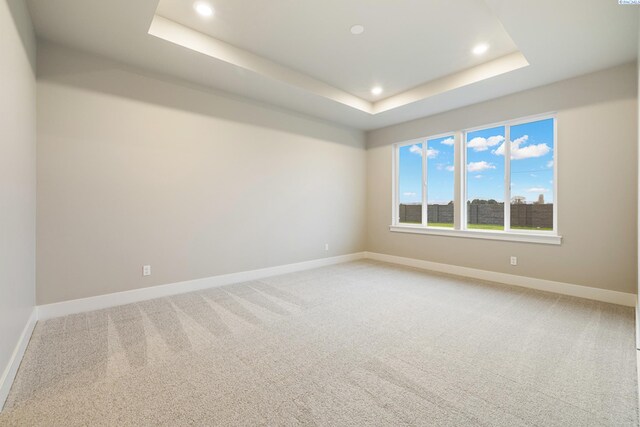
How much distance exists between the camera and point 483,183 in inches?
177

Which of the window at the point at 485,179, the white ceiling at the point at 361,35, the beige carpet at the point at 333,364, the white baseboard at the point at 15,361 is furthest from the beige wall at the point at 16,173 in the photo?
the window at the point at 485,179

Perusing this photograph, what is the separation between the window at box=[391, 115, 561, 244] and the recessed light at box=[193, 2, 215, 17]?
3.89m

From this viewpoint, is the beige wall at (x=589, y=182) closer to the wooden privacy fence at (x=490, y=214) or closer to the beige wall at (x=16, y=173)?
the wooden privacy fence at (x=490, y=214)

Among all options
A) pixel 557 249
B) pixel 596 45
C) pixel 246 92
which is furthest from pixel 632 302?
pixel 246 92

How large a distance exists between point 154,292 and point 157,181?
4.41ft

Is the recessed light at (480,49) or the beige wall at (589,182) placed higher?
the recessed light at (480,49)

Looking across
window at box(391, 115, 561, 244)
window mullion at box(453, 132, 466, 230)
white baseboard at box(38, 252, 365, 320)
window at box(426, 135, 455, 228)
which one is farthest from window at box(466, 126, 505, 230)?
white baseboard at box(38, 252, 365, 320)

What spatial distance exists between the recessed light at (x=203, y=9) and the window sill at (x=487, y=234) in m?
4.32

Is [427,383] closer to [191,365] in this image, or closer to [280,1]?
[191,365]

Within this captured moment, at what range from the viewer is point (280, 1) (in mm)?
2535

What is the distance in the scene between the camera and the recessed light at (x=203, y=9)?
258 centimetres

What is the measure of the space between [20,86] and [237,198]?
237 cm

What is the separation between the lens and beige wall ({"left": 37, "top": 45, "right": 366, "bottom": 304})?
2.85m

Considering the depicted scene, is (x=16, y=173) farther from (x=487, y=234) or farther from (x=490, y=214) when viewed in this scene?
(x=490, y=214)
